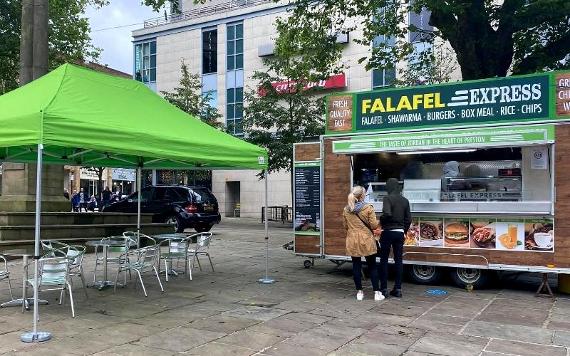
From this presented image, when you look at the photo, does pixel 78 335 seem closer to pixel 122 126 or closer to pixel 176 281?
pixel 122 126

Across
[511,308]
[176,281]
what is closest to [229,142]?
[176,281]

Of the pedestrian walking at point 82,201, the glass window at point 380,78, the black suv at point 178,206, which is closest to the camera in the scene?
the black suv at point 178,206

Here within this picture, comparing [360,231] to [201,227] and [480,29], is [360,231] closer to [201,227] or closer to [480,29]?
[480,29]

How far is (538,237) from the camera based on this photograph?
25.1ft

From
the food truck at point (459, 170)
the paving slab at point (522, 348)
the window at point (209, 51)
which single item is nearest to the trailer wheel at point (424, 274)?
the food truck at point (459, 170)

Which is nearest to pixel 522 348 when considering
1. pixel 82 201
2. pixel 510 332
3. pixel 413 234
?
pixel 510 332

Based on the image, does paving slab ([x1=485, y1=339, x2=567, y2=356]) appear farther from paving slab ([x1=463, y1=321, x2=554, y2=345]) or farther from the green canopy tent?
the green canopy tent

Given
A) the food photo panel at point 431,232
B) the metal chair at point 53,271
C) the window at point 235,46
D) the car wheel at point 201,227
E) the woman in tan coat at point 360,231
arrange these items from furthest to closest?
the window at point 235,46 < the car wheel at point 201,227 < the food photo panel at point 431,232 < the woman in tan coat at point 360,231 < the metal chair at point 53,271

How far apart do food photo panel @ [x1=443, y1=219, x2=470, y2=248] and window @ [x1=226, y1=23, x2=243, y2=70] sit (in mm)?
27172

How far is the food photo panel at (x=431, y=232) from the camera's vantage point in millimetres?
8406

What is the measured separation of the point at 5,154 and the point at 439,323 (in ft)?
21.7

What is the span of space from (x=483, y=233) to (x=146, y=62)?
34371 mm

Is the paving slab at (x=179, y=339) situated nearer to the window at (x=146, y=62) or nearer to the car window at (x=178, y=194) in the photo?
the car window at (x=178, y=194)

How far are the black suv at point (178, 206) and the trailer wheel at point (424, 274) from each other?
1000 cm
